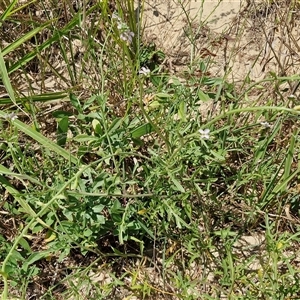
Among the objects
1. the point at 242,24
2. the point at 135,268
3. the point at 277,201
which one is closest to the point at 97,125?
the point at 135,268

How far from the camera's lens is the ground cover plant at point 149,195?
1465 millimetres

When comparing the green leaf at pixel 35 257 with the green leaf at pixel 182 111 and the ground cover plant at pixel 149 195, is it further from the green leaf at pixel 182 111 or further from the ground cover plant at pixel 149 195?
the green leaf at pixel 182 111

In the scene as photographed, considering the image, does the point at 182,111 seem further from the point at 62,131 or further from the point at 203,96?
the point at 62,131

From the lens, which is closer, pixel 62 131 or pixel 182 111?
pixel 182 111

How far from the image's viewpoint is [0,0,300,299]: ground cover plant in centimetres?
146

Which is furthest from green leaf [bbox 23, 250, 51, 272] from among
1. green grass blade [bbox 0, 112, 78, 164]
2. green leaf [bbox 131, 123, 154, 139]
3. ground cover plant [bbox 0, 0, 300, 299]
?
green leaf [bbox 131, 123, 154, 139]

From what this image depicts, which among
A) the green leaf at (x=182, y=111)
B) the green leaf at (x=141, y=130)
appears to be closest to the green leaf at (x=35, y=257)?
the green leaf at (x=141, y=130)

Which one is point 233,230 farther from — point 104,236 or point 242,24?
point 242,24

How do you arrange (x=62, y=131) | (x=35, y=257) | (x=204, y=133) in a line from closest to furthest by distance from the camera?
(x=204, y=133), (x=35, y=257), (x=62, y=131)

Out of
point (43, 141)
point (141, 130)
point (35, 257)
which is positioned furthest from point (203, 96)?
point (35, 257)

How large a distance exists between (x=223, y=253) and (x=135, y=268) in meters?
0.27

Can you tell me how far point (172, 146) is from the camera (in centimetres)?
150

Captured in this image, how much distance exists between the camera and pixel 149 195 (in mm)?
1399

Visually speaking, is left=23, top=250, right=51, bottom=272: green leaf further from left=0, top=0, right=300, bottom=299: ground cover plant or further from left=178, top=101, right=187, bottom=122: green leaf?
left=178, top=101, right=187, bottom=122: green leaf
